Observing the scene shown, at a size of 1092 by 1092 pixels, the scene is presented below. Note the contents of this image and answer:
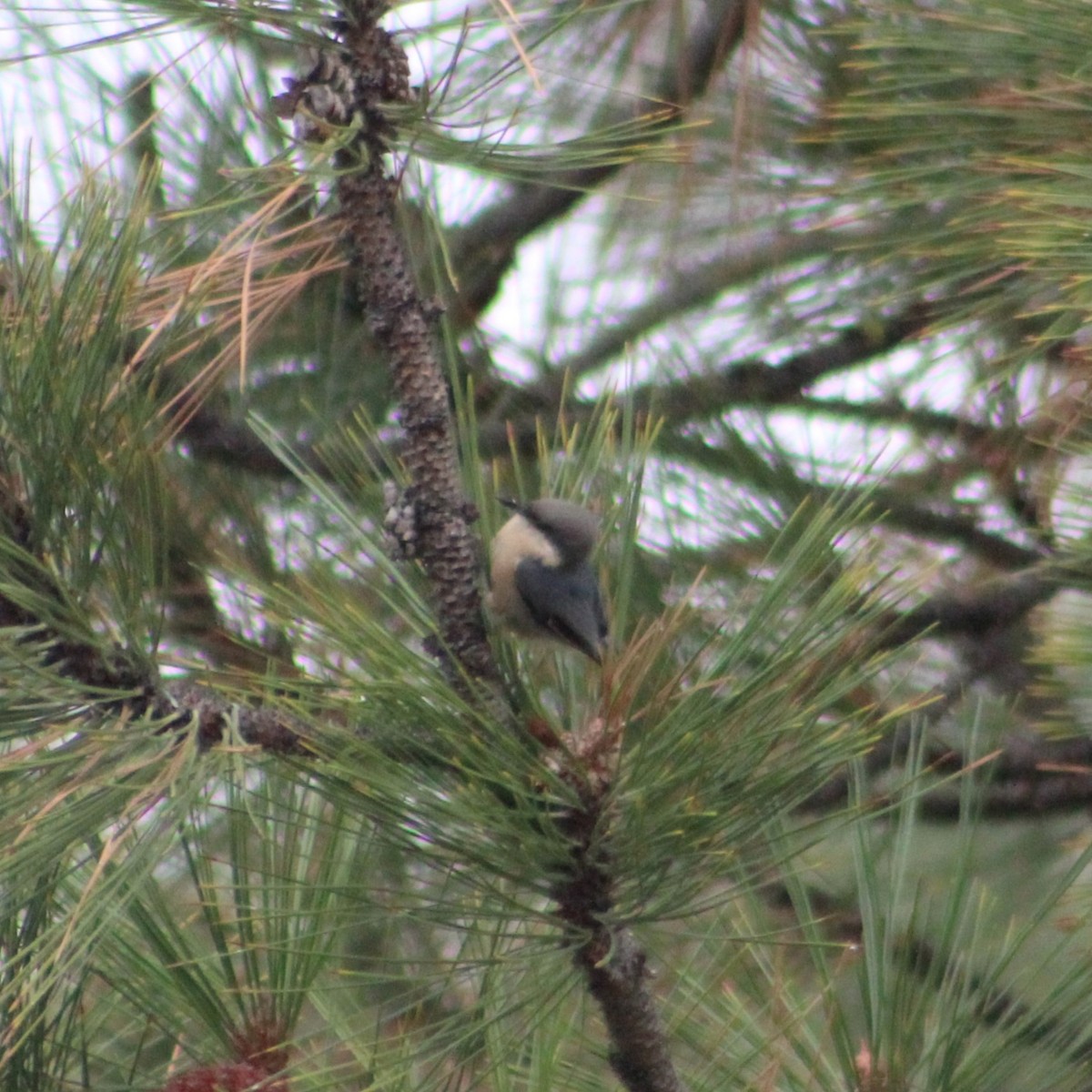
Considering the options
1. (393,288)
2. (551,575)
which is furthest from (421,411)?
(551,575)

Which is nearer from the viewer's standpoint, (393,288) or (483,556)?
(393,288)

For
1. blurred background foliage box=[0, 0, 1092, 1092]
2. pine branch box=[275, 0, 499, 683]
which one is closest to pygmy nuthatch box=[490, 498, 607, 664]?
blurred background foliage box=[0, 0, 1092, 1092]

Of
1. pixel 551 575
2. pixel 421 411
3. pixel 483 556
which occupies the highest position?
pixel 421 411

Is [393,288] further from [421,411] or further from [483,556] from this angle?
[483,556]

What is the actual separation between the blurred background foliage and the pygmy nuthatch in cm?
3

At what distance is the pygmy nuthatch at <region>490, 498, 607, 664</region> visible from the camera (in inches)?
39.3

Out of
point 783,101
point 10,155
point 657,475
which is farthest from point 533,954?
point 783,101

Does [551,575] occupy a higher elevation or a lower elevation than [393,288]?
lower

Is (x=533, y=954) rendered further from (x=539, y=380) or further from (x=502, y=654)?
(x=539, y=380)

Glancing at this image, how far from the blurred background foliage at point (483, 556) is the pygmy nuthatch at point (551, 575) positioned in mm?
30

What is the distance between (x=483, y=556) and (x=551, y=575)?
19cm

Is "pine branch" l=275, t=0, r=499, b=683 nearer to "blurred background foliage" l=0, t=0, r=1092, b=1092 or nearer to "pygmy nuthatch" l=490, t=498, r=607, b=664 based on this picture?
"blurred background foliage" l=0, t=0, r=1092, b=1092

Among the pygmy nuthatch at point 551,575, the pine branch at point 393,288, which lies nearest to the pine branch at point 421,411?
the pine branch at point 393,288

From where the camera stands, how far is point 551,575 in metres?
1.10
